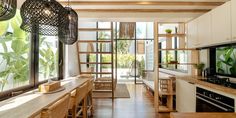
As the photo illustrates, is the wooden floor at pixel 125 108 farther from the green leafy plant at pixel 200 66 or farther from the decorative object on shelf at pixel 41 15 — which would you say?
the decorative object on shelf at pixel 41 15

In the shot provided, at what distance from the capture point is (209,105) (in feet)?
9.29

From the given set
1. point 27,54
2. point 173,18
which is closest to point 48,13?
point 27,54

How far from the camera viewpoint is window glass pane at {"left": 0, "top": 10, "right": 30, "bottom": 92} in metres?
2.60

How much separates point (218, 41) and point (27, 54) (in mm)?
3141

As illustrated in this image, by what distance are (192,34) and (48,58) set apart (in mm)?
3207

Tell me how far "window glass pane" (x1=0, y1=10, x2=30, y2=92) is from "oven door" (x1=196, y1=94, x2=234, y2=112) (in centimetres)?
287

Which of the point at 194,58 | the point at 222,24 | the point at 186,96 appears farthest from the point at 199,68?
the point at 222,24

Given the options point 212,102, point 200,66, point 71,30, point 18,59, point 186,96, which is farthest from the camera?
point 200,66

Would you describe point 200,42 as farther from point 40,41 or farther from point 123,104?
point 40,41

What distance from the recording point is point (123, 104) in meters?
5.38

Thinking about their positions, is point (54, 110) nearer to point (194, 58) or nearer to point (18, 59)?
point (18, 59)

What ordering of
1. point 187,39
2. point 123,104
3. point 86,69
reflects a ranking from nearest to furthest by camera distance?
point 187,39 → point 123,104 → point 86,69

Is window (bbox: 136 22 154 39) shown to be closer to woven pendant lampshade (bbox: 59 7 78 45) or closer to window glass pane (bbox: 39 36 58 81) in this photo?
window glass pane (bbox: 39 36 58 81)

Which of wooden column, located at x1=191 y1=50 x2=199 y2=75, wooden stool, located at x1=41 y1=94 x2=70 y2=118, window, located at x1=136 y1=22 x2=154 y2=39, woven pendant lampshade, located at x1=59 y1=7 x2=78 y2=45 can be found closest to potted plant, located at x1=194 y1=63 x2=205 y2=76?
wooden column, located at x1=191 y1=50 x2=199 y2=75
